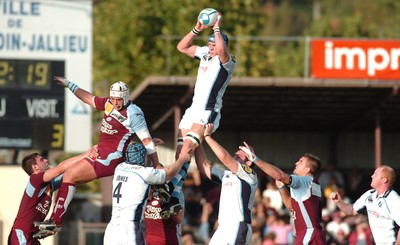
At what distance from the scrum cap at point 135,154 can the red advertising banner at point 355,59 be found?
47.7 feet

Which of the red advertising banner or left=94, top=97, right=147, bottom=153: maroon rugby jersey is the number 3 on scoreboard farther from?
left=94, top=97, right=147, bottom=153: maroon rugby jersey

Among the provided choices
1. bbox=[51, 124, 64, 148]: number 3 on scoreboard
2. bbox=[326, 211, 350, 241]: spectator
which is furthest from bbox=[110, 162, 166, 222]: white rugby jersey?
bbox=[326, 211, 350, 241]: spectator

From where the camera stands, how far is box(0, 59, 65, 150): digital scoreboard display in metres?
27.5

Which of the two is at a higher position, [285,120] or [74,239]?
[285,120]

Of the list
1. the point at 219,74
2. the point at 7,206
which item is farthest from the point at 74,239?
the point at 219,74

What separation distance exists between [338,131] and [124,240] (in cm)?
2066

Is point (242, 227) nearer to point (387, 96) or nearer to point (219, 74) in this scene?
point (219, 74)

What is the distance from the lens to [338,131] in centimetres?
3644

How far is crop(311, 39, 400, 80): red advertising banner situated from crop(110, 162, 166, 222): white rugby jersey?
14635 millimetres

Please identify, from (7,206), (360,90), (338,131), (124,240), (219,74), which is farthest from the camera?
(338,131)

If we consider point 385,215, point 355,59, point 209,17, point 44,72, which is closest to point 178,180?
point 209,17

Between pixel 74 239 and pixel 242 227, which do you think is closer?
pixel 242 227

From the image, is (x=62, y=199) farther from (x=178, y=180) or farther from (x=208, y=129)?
(x=208, y=129)

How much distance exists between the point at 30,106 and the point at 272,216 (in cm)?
593
